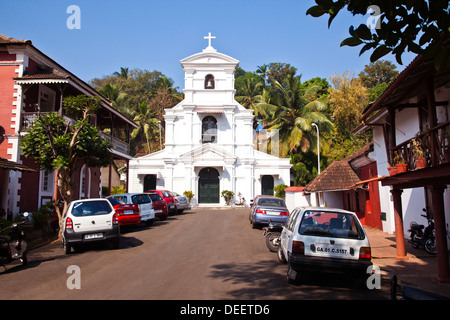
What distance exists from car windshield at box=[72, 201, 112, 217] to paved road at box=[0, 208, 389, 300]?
1.20 meters

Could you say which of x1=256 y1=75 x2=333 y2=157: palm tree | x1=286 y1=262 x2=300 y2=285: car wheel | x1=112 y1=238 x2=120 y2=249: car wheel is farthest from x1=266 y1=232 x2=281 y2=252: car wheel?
x1=256 y1=75 x2=333 y2=157: palm tree

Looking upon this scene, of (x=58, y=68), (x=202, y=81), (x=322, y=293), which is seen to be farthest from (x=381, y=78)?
(x=322, y=293)

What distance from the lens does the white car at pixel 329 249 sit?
23.4 ft

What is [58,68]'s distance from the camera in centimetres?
2150

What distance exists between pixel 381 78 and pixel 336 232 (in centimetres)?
4853

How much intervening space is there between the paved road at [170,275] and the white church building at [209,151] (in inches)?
912

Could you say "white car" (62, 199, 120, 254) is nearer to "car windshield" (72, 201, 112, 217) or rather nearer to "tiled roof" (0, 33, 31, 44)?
"car windshield" (72, 201, 112, 217)

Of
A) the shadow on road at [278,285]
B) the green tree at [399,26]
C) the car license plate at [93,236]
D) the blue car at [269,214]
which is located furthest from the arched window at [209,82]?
the green tree at [399,26]

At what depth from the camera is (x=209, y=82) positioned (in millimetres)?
38969

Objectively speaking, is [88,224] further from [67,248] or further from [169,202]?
[169,202]

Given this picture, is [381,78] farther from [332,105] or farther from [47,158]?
[47,158]

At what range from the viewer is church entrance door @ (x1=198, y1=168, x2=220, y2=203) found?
3650cm

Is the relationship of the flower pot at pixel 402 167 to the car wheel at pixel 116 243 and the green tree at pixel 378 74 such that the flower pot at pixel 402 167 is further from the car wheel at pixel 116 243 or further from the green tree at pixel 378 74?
the green tree at pixel 378 74

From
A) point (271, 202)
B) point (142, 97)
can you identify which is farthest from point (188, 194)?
point (142, 97)
